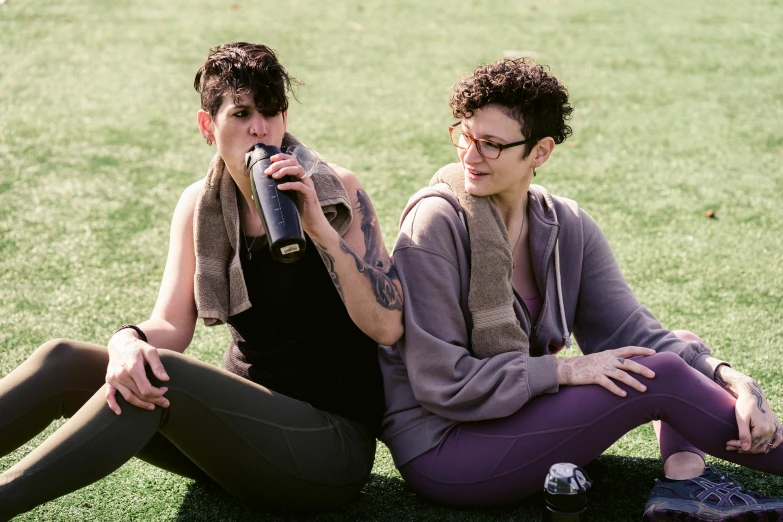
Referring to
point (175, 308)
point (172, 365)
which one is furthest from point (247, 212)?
point (172, 365)

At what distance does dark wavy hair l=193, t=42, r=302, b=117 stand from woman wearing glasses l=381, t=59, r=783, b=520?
1.86ft

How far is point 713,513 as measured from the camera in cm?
285

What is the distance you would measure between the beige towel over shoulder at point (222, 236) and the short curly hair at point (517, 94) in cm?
49

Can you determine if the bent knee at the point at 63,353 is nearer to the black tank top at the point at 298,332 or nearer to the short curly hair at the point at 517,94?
the black tank top at the point at 298,332

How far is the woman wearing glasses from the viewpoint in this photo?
289 centimetres

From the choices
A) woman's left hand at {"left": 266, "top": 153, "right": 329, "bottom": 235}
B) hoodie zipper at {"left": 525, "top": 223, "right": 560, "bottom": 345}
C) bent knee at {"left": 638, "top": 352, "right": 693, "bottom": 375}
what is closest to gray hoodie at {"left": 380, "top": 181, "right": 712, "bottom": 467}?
hoodie zipper at {"left": 525, "top": 223, "right": 560, "bottom": 345}

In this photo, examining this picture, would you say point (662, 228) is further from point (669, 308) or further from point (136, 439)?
point (136, 439)

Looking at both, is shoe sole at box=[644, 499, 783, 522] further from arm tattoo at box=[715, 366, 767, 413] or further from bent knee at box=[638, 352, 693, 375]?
bent knee at box=[638, 352, 693, 375]

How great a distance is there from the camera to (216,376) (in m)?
2.81

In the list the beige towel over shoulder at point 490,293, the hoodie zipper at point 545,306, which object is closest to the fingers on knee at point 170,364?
the beige towel over shoulder at point 490,293

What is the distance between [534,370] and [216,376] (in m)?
0.95

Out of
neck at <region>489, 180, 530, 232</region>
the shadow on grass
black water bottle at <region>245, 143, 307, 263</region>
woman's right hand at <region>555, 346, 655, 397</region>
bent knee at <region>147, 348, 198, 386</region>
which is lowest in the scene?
the shadow on grass

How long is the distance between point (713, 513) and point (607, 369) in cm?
52

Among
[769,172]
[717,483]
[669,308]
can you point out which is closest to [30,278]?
[669,308]
